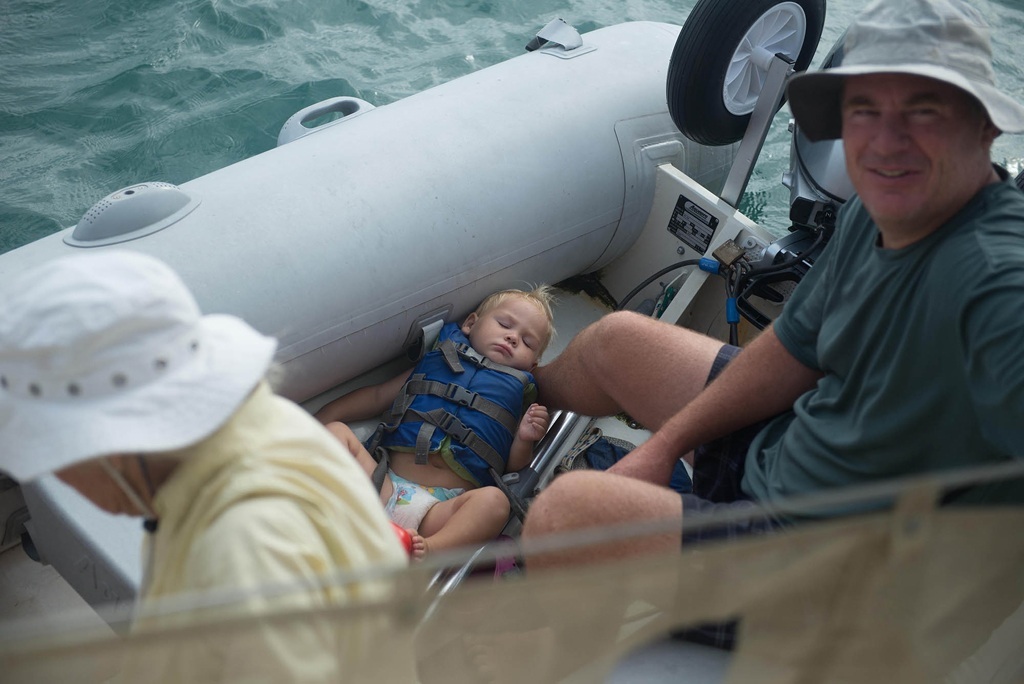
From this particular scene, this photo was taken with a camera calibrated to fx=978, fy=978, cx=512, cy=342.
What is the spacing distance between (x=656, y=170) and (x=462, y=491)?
3.38 feet

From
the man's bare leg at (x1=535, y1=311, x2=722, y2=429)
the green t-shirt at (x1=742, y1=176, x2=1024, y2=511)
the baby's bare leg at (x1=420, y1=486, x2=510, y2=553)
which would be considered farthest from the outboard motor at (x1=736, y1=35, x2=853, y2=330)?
the baby's bare leg at (x1=420, y1=486, x2=510, y2=553)

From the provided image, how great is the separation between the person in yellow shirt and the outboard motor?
4.64 ft

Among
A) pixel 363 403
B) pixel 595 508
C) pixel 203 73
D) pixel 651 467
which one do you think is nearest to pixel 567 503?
Result: pixel 595 508

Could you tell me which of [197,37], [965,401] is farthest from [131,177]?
[965,401]

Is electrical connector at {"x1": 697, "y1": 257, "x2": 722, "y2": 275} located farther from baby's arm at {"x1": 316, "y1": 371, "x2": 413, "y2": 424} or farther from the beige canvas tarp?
the beige canvas tarp

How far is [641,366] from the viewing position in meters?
1.89

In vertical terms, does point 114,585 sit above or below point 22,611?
above

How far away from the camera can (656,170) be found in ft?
8.50

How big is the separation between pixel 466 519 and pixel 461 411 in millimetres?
278

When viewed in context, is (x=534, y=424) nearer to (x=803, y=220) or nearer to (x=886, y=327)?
(x=803, y=220)

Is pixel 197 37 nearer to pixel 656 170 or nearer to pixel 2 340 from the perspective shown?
pixel 656 170

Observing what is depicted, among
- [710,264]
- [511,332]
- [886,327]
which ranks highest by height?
[886,327]

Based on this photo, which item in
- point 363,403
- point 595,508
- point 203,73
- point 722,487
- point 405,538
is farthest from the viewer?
point 203,73

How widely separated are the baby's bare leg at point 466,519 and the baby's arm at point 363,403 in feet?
1.09
